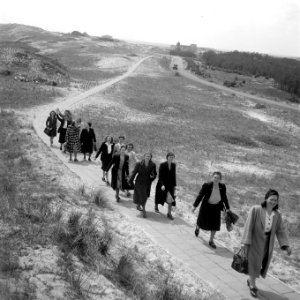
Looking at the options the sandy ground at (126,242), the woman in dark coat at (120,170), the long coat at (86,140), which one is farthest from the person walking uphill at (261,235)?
the long coat at (86,140)

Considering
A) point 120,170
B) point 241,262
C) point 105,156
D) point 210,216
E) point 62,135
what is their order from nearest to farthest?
1. point 241,262
2. point 210,216
3. point 120,170
4. point 105,156
5. point 62,135

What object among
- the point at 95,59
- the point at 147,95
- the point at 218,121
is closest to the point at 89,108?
the point at 218,121

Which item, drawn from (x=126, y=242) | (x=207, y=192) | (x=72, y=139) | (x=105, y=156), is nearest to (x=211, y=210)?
(x=207, y=192)

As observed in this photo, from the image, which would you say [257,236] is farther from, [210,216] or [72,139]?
[72,139]

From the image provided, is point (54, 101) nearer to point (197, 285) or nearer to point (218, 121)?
point (218, 121)

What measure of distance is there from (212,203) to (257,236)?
204 cm

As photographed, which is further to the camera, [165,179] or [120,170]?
[120,170]

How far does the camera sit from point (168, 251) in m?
7.97

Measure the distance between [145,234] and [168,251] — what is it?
81 centimetres

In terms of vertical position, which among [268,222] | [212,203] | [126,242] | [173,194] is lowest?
[126,242]

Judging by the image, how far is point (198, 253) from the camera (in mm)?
8133

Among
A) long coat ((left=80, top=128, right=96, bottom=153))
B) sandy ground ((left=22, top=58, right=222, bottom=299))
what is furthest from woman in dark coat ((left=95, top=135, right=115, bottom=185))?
long coat ((left=80, top=128, right=96, bottom=153))

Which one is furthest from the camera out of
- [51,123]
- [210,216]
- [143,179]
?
[51,123]

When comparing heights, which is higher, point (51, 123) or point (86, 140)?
point (51, 123)
